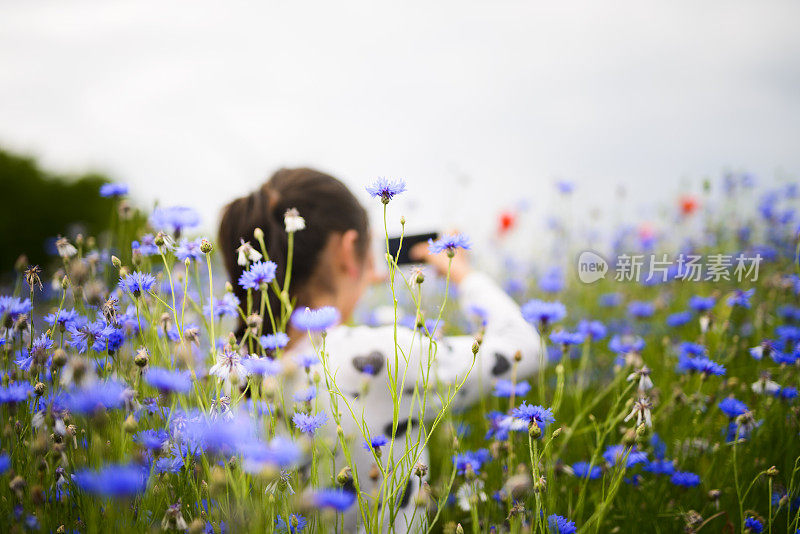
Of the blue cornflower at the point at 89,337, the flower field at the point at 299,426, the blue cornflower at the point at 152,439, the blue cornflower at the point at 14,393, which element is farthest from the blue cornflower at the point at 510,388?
the blue cornflower at the point at 14,393

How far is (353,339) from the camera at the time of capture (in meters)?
1.37

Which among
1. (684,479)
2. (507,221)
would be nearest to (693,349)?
(684,479)

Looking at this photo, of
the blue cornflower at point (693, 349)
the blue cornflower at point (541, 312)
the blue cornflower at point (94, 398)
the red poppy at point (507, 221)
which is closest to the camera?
the blue cornflower at point (94, 398)

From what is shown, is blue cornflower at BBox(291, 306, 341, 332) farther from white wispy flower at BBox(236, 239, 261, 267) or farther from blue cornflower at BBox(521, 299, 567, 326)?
blue cornflower at BBox(521, 299, 567, 326)

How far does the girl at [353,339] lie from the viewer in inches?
52.2

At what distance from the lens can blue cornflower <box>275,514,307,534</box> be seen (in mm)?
992

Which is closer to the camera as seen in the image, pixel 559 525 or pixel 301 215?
pixel 559 525

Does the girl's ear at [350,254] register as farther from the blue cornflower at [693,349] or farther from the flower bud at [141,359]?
the blue cornflower at [693,349]

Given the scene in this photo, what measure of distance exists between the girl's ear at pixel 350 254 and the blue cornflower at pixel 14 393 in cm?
70

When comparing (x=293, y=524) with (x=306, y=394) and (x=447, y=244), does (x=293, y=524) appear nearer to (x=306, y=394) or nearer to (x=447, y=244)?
(x=306, y=394)

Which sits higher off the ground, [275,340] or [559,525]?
[275,340]

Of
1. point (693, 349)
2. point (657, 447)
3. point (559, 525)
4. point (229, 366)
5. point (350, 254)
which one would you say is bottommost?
point (657, 447)

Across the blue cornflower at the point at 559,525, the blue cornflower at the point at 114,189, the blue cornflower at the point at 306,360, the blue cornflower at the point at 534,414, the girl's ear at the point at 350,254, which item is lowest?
the blue cornflower at the point at 559,525

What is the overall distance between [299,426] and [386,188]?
0.44 m
